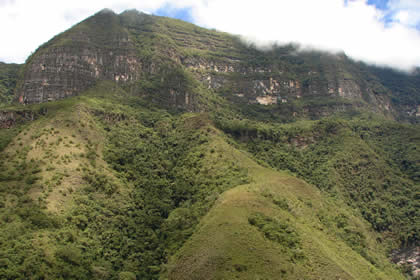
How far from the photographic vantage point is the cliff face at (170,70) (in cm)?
13512

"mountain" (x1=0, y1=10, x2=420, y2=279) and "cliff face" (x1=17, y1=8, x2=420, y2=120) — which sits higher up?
"cliff face" (x1=17, y1=8, x2=420, y2=120)

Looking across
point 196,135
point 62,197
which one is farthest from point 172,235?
point 196,135

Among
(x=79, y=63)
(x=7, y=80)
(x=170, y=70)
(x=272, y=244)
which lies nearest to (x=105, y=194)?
(x=272, y=244)

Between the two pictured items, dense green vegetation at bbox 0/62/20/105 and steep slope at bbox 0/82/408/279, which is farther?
dense green vegetation at bbox 0/62/20/105

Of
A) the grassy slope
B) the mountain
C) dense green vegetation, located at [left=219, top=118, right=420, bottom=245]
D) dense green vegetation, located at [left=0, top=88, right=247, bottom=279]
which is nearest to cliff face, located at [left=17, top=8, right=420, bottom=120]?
the mountain

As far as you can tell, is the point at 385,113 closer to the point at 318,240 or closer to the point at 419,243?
the point at 419,243

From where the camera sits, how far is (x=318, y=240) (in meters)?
77.6

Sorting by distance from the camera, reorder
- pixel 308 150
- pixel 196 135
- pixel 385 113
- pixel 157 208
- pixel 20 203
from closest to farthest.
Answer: pixel 20 203 → pixel 157 208 → pixel 196 135 → pixel 308 150 → pixel 385 113

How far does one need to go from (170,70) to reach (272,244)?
95916 mm

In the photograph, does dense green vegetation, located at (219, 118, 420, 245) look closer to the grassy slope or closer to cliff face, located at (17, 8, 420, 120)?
the grassy slope

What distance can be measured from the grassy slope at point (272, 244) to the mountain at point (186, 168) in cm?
29

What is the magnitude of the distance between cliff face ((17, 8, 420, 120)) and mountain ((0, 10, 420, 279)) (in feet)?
1.92

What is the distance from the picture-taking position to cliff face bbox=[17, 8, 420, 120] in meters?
135

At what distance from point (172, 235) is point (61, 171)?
935 inches
